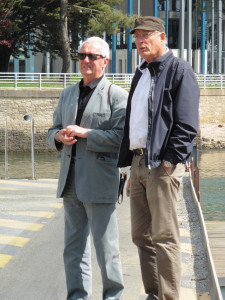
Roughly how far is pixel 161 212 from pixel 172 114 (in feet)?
1.98

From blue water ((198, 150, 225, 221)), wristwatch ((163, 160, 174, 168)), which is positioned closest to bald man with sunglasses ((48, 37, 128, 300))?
wristwatch ((163, 160, 174, 168))

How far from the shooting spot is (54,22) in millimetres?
40688

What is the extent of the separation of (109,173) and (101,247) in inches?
18.8

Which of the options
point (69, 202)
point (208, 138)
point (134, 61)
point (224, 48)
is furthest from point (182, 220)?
point (224, 48)

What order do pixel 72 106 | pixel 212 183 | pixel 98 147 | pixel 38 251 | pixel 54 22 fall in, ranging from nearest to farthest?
pixel 98 147 < pixel 72 106 < pixel 38 251 < pixel 212 183 < pixel 54 22

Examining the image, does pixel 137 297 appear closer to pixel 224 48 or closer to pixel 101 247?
pixel 101 247

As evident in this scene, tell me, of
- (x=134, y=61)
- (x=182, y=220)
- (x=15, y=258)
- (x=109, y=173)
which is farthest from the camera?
(x=134, y=61)

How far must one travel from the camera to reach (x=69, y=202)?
16.4 ft

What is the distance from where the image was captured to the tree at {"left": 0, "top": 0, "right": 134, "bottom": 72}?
35.0 meters

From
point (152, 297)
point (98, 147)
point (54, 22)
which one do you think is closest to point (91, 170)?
point (98, 147)

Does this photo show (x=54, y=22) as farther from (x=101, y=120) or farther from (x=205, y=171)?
(x=101, y=120)

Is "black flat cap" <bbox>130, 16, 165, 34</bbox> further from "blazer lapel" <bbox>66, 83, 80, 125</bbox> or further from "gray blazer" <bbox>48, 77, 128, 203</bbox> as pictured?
"blazer lapel" <bbox>66, 83, 80, 125</bbox>

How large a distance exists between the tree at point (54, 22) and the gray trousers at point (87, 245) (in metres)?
29.8

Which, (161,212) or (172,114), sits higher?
(172,114)
